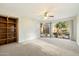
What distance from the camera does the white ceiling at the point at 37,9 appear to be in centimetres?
288

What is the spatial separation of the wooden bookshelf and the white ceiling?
31 centimetres

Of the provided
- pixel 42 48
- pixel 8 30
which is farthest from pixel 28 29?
pixel 42 48

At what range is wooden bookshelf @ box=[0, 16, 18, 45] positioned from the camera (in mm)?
3160

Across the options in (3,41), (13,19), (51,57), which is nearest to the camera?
(51,57)

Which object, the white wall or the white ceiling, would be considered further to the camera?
the white wall

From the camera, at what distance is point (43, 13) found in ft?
10.7

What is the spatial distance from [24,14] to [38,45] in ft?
3.65

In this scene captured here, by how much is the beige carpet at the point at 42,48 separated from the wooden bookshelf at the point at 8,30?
0.60ft

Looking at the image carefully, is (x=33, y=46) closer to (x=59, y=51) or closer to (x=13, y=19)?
(x=59, y=51)

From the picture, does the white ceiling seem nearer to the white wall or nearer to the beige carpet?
the white wall

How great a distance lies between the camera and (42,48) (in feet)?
11.5

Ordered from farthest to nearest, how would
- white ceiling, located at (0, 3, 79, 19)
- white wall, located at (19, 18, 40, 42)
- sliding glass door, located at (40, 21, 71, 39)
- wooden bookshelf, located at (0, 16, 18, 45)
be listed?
white wall, located at (19, 18, 40, 42)
sliding glass door, located at (40, 21, 71, 39)
wooden bookshelf, located at (0, 16, 18, 45)
white ceiling, located at (0, 3, 79, 19)

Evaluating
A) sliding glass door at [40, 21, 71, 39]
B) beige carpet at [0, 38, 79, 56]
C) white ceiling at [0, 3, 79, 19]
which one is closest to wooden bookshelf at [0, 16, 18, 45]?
beige carpet at [0, 38, 79, 56]

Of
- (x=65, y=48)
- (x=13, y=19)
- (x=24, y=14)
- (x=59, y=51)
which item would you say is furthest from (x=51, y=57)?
(x=13, y=19)
